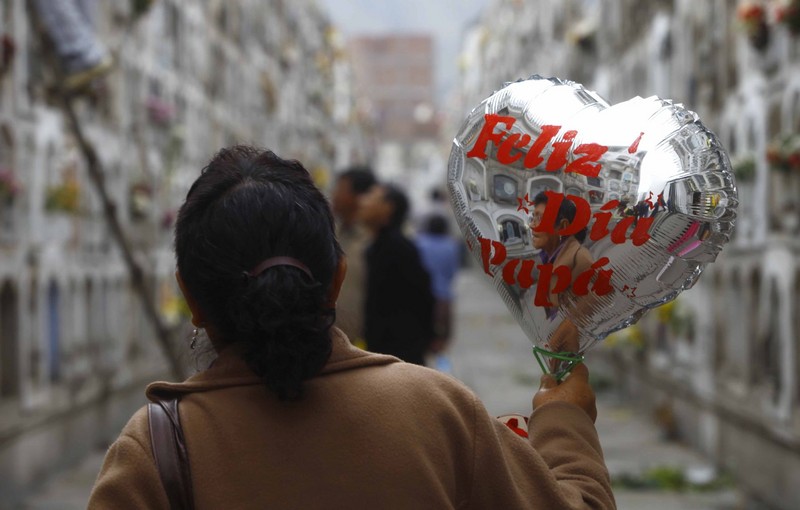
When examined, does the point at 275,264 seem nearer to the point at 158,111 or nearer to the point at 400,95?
the point at 158,111

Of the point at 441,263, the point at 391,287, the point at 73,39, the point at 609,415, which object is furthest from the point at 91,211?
the point at 391,287

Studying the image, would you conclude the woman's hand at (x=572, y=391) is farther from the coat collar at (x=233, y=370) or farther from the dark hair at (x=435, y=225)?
the dark hair at (x=435, y=225)

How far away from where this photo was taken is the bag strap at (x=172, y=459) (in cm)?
222

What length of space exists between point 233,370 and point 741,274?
9891mm

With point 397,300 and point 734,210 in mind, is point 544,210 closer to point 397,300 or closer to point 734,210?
point 734,210

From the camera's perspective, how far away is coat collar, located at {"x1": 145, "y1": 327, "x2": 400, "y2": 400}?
2305 millimetres

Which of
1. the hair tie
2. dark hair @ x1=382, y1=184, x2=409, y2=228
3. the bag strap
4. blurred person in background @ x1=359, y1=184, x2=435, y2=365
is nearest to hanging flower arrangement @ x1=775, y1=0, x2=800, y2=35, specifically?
dark hair @ x1=382, y1=184, x2=409, y2=228

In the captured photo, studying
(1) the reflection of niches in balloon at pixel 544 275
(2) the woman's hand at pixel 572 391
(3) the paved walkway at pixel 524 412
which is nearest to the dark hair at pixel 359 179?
(3) the paved walkway at pixel 524 412

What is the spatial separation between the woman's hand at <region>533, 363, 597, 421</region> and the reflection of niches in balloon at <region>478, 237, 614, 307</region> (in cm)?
15

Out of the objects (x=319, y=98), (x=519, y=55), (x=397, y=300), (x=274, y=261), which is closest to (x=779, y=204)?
(x=397, y=300)

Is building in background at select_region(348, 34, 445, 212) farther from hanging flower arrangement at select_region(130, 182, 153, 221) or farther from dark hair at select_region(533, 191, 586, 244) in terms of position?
dark hair at select_region(533, 191, 586, 244)

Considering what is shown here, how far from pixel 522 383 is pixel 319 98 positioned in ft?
118

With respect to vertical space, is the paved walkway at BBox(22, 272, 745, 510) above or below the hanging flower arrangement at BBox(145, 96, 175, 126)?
below

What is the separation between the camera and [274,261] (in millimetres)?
2244
